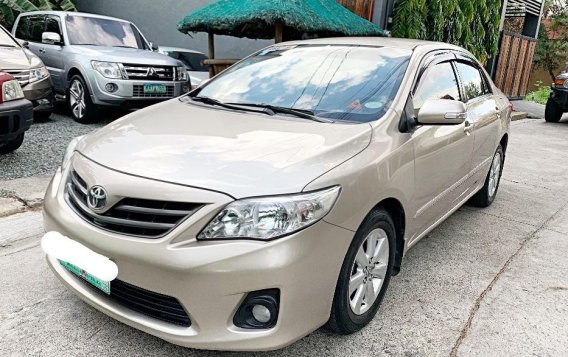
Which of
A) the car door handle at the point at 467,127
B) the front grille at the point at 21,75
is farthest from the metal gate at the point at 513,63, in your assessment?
the front grille at the point at 21,75

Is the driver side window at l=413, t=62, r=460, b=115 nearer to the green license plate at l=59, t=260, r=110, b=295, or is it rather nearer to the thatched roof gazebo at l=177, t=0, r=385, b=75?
the green license plate at l=59, t=260, r=110, b=295

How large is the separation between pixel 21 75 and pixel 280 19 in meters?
3.60

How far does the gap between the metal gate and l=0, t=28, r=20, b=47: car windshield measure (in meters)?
13.2

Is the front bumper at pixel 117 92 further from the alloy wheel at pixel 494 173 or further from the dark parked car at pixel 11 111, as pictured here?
the alloy wheel at pixel 494 173

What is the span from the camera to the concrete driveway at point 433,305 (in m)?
2.45

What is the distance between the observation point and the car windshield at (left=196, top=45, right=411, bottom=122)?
2875 mm

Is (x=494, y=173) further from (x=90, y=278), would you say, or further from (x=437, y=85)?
(x=90, y=278)

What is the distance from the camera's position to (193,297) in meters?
1.97

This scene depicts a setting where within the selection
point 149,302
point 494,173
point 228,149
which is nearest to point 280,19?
point 494,173

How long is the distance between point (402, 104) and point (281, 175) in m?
1.12

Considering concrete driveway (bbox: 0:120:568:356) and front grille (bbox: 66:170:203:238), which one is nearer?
front grille (bbox: 66:170:203:238)

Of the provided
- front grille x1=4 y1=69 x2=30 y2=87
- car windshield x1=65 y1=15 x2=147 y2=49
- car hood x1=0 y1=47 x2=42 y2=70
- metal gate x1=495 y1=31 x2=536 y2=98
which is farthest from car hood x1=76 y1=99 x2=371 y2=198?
metal gate x1=495 y1=31 x2=536 y2=98

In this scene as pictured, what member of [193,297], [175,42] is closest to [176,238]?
[193,297]

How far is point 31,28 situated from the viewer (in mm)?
8656
